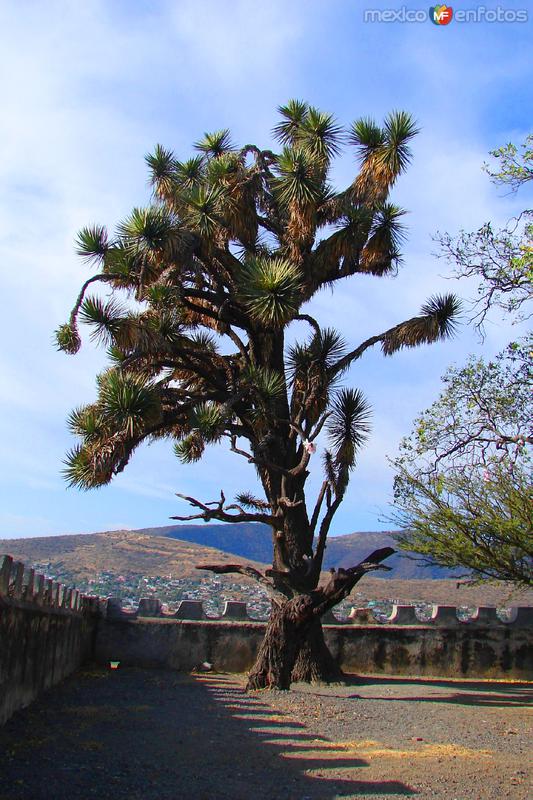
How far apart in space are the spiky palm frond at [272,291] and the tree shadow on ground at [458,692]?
19.2ft

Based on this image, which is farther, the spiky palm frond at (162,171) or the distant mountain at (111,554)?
the distant mountain at (111,554)

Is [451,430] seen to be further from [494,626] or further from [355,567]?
[494,626]

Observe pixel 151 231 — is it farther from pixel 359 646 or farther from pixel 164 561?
pixel 164 561

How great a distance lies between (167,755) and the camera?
730cm

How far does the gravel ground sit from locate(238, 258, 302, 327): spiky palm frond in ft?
18.6

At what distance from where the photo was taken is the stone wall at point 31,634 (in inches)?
317

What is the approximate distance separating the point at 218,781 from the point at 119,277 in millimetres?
9797

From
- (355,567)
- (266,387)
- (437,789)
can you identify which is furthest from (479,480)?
(437,789)

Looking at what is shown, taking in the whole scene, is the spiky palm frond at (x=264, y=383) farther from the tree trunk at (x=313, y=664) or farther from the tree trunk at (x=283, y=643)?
the tree trunk at (x=313, y=664)

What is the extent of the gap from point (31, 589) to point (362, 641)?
9.34 metres

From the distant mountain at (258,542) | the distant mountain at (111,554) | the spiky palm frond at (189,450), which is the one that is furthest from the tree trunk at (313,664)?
the distant mountain at (258,542)

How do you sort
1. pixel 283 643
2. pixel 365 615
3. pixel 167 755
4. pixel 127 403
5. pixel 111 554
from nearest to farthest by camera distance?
pixel 167 755 < pixel 283 643 < pixel 127 403 < pixel 365 615 < pixel 111 554

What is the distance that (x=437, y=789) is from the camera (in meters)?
6.43

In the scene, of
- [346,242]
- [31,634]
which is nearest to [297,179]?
[346,242]
